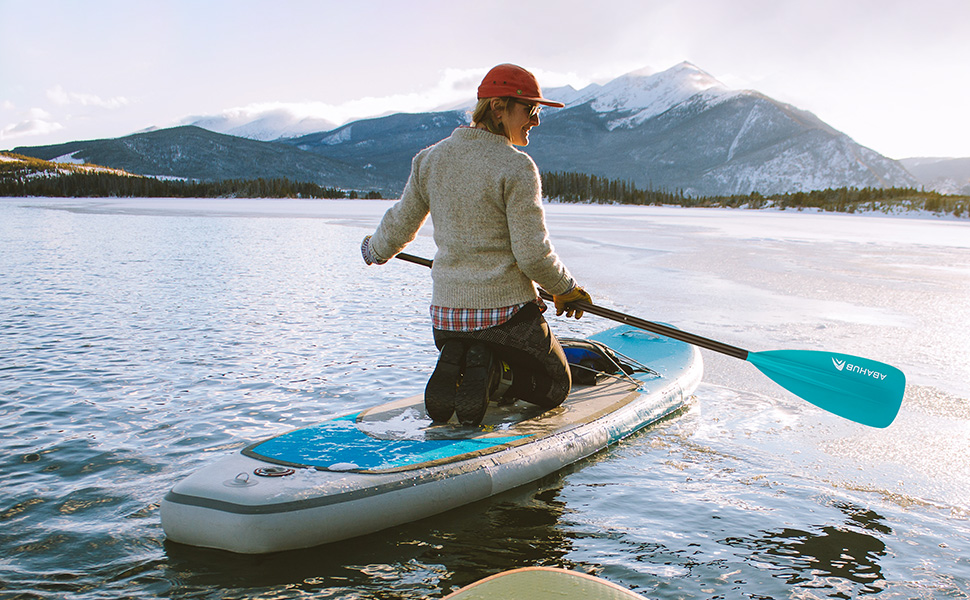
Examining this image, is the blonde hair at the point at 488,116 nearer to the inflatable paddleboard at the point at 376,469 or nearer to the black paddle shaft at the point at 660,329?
the black paddle shaft at the point at 660,329

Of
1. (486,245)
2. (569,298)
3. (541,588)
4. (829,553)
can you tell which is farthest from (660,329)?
(541,588)

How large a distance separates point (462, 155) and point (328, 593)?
2.19m

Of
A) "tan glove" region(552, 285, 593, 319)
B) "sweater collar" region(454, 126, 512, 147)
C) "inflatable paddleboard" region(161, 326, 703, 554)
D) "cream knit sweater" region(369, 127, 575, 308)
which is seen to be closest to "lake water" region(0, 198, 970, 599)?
"inflatable paddleboard" region(161, 326, 703, 554)

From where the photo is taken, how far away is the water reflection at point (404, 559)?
2830mm

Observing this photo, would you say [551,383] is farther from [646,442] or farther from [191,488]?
[191,488]

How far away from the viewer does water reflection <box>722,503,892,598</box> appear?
3.00 m

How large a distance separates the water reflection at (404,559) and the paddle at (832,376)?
1441 millimetres

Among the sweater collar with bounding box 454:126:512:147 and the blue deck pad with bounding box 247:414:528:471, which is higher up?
the sweater collar with bounding box 454:126:512:147

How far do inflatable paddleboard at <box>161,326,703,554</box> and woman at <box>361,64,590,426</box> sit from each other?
0.31 m

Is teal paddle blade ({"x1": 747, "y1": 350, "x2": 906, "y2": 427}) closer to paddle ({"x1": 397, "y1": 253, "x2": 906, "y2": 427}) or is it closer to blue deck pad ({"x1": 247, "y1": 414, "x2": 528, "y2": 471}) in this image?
paddle ({"x1": 397, "y1": 253, "x2": 906, "y2": 427})

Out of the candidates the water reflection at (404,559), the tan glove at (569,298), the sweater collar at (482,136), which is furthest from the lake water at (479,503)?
the sweater collar at (482,136)

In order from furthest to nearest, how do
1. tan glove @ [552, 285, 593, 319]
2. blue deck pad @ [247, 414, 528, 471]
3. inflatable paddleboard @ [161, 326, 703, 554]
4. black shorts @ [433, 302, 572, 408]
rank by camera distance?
1. tan glove @ [552, 285, 593, 319]
2. black shorts @ [433, 302, 572, 408]
3. blue deck pad @ [247, 414, 528, 471]
4. inflatable paddleboard @ [161, 326, 703, 554]

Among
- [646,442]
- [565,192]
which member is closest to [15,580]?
[646,442]

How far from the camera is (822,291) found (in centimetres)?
1071
